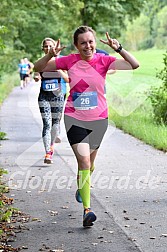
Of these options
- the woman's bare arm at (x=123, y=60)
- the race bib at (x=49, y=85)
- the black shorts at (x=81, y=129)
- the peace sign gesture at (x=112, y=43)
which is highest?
the peace sign gesture at (x=112, y=43)

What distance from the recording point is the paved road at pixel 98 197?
20.6 feet

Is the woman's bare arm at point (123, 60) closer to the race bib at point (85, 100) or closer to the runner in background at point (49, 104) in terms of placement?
the race bib at point (85, 100)

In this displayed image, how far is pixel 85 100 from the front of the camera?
695cm

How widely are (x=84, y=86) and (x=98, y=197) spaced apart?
6.22ft

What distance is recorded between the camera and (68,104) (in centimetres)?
712

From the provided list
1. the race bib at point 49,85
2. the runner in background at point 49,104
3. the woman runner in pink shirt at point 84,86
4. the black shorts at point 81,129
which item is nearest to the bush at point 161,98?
the runner in background at point 49,104

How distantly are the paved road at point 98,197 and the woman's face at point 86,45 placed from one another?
1757 millimetres

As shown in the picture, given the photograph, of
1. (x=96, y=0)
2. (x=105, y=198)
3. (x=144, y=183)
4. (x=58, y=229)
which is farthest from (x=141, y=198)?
(x=96, y=0)

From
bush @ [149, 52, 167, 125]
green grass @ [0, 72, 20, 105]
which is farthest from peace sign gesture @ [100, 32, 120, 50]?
green grass @ [0, 72, 20, 105]

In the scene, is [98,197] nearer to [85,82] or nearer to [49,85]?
[85,82]

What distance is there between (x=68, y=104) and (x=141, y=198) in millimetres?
1794

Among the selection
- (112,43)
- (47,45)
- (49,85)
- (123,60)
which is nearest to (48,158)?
(49,85)

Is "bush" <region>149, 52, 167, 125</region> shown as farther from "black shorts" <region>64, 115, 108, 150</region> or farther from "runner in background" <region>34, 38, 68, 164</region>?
"black shorts" <region>64, 115, 108, 150</region>

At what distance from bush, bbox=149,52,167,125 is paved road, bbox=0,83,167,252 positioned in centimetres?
191
